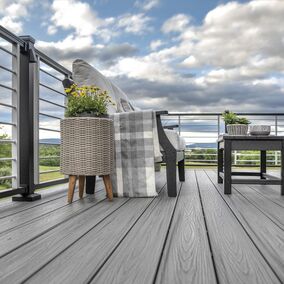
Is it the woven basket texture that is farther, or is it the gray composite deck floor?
the woven basket texture

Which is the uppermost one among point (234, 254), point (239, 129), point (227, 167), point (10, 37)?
point (10, 37)

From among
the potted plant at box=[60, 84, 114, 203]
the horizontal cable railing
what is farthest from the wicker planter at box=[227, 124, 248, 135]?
the horizontal cable railing

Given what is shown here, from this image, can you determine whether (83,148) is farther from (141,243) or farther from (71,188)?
(141,243)

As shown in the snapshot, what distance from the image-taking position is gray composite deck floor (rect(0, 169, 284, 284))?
756 millimetres

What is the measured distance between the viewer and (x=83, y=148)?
182cm

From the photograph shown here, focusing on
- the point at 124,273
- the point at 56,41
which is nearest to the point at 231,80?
the point at 56,41

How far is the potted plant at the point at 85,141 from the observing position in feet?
5.96

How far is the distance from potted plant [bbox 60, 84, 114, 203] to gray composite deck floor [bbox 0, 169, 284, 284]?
19 centimetres

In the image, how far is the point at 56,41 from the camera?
189 inches

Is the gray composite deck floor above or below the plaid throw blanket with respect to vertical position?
below

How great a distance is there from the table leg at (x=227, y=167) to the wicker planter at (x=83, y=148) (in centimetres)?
80

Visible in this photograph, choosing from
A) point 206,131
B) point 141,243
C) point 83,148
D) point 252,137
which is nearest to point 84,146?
point 83,148

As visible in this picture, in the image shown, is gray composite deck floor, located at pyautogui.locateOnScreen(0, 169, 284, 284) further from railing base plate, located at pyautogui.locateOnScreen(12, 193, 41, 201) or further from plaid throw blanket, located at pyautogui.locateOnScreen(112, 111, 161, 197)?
plaid throw blanket, located at pyautogui.locateOnScreen(112, 111, 161, 197)

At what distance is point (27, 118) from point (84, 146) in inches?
16.2
